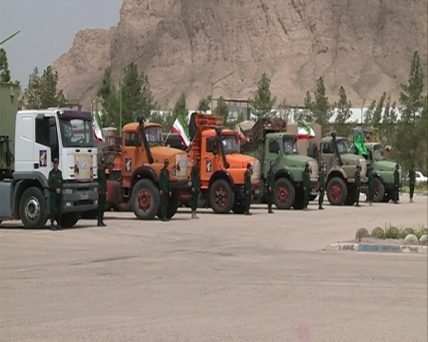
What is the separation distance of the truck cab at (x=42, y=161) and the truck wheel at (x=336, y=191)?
1858cm

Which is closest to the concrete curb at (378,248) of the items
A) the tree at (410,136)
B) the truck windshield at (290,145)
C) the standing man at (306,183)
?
the standing man at (306,183)

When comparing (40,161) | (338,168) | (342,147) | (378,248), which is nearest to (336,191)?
(338,168)

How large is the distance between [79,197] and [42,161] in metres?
1.31

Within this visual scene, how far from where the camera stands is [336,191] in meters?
41.2

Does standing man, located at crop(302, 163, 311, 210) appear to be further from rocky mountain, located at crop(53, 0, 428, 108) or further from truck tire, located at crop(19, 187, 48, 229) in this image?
rocky mountain, located at crop(53, 0, 428, 108)

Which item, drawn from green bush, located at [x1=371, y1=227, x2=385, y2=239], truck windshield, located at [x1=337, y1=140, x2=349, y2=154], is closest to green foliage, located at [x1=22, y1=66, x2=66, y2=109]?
truck windshield, located at [x1=337, y1=140, x2=349, y2=154]

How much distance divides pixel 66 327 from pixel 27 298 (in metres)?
2.15

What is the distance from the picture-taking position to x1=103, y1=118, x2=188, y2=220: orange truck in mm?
28797

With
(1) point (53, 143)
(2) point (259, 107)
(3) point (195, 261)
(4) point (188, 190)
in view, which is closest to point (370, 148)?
(4) point (188, 190)

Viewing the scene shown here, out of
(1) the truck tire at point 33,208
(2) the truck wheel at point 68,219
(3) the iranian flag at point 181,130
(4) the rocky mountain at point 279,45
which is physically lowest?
(2) the truck wheel at point 68,219

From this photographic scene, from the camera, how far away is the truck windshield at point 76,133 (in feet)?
77.7

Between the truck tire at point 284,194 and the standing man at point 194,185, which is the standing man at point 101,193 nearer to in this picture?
the standing man at point 194,185

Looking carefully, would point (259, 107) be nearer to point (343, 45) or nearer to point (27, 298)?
point (27, 298)

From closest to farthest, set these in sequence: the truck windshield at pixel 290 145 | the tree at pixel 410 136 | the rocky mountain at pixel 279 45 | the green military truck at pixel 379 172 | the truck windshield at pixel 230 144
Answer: the truck windshield at pixel 230 144
the truck windshield at pixel 290 145
the green military truck at pixel 379 172
the tree at pixel 410 136
the rocky mountain at pixel 279 45
